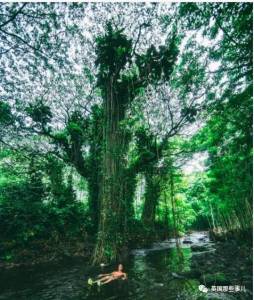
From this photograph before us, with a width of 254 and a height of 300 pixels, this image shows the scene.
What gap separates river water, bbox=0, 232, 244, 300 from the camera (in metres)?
5.94

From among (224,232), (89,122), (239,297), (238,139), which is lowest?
(224,232)

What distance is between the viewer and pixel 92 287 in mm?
6699

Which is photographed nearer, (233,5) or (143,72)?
(233,5)

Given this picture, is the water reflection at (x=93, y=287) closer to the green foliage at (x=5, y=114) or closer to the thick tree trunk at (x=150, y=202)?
the green foliage at (x=5, y=114)

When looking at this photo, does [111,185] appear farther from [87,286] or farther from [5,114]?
[5,114]

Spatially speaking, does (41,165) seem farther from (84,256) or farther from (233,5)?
(233,5)

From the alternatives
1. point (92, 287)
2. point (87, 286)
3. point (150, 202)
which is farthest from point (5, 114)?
point (150, 202)

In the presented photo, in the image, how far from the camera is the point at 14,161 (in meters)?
14.4

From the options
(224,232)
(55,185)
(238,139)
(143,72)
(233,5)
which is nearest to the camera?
(233,5)

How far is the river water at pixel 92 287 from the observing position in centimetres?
594

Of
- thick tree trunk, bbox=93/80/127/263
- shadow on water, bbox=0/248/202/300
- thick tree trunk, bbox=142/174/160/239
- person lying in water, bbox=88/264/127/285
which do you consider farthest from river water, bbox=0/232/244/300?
thick tree trunk, bbox=142/174/160/239

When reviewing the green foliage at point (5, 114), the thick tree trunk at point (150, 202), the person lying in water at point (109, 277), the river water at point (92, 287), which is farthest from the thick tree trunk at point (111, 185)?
the thick tree trunk at point (150, 202)

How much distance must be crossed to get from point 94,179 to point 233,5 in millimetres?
11041

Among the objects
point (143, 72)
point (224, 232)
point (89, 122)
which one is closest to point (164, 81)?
point (143, 72)
